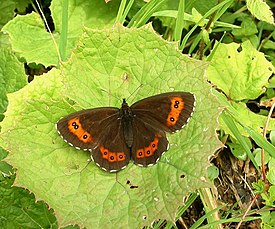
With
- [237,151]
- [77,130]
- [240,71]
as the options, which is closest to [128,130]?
[77,130]

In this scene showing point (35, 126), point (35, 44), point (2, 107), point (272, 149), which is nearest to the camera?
point (35, 126)

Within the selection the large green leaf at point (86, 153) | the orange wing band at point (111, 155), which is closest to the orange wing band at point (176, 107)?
the large green leaf at point (86, 153)

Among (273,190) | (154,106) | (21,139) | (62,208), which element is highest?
(154,106)

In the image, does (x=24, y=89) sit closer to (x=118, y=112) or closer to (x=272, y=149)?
(x=118, y=112)

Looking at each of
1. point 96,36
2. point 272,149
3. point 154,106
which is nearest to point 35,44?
point 96,36

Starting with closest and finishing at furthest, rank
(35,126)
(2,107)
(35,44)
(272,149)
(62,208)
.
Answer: (62,208) → (35,126) → (272,149) → (2,107) → (35,44)

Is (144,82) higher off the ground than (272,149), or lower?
higher

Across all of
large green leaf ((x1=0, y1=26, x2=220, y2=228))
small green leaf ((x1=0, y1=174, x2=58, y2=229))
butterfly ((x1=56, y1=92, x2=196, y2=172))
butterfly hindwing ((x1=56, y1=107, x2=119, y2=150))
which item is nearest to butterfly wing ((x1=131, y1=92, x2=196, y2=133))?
butterfly ((x1=56, y1=92, x2=196, y2=172))
